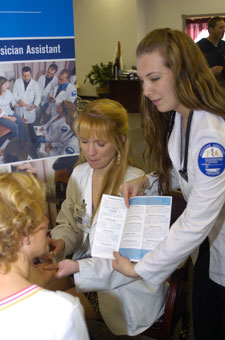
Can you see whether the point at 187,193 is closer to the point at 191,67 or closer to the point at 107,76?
the point at 191,67

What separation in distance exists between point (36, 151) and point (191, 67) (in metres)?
1.26

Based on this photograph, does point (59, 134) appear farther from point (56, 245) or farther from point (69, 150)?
point (56, 245)

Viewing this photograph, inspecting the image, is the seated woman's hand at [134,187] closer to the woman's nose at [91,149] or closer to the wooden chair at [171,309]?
the woman's nose at [91,149]

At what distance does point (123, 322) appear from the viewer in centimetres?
154

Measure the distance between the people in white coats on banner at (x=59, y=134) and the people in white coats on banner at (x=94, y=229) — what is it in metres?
0.37

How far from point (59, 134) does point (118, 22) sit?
25.7 ft

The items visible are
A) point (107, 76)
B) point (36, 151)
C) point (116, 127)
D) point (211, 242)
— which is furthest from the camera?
point (107, 76)

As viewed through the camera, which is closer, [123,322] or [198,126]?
[198,126]

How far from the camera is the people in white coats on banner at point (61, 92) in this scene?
218 centimetres

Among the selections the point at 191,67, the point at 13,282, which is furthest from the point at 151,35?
the point at 13,282

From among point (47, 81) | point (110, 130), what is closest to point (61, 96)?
point (47, 81)

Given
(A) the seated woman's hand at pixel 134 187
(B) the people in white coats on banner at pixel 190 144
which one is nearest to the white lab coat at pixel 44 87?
(A) the seated woman's hand at pixel 134 187

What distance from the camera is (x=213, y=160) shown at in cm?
112

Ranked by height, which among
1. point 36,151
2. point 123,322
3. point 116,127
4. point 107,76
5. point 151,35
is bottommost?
point 123,322
